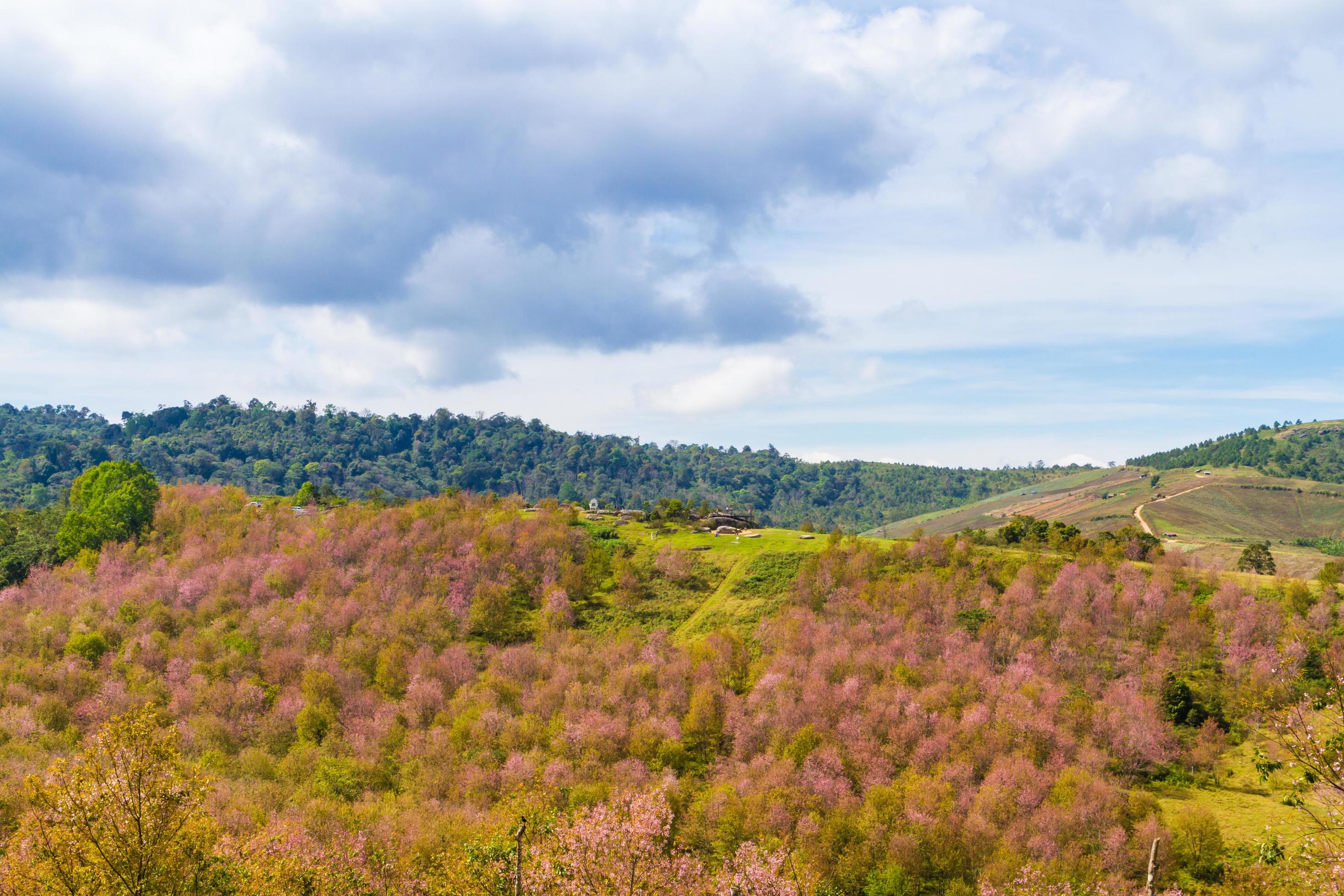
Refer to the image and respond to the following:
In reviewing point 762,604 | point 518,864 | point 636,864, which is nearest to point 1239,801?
point 762,604

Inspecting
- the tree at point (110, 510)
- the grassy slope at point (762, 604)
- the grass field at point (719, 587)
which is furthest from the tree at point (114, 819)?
the tree at point (110, 510)

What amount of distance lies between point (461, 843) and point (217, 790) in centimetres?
2154

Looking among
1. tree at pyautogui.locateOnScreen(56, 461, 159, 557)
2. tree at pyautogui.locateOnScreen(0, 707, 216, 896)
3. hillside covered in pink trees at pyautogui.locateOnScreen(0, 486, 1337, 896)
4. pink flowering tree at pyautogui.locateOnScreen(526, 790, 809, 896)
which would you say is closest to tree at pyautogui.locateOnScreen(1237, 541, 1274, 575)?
hillside covered in pink trees at pyautogui.locateOnScreen(0, 486, 1337, 896)

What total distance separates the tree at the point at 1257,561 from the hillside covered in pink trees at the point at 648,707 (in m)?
17.9

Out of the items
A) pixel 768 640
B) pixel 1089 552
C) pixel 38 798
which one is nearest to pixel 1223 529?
pixel 1089 552

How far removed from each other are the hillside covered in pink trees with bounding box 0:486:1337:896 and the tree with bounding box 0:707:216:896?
5.82ft

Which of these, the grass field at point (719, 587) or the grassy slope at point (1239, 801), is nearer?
the grassy slope at point (1239, 801)

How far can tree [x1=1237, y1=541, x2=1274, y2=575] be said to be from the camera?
93.8 m

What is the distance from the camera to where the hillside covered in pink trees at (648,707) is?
46938 millimetres

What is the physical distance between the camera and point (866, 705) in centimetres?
6631

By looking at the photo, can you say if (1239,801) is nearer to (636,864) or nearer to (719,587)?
(636,864)

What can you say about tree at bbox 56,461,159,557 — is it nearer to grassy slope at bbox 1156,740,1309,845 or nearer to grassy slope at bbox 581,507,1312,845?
grassy slope at bbox 581,507,1312,845

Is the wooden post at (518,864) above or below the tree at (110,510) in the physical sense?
below

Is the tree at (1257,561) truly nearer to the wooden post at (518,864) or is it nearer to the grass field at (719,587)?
the grass field at (719,587)
